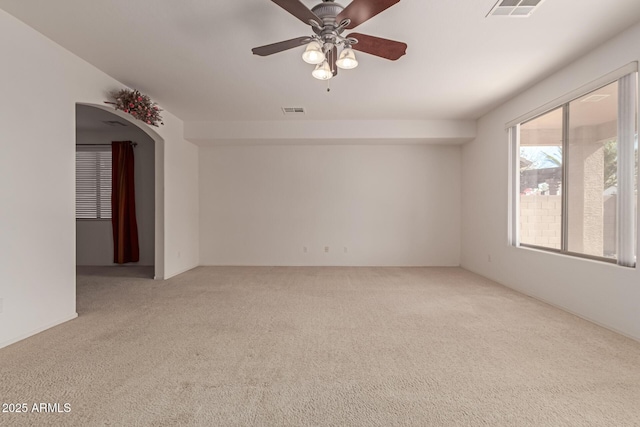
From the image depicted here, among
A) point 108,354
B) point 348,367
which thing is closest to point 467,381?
point 348,367

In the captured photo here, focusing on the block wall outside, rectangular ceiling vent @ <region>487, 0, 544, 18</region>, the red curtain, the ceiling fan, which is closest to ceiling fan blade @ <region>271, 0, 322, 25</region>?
the ceiling fan

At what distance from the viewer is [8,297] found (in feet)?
8.23

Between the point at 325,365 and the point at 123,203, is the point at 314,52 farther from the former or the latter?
the point at 123,203

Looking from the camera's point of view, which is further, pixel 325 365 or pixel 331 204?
pixel 331 204

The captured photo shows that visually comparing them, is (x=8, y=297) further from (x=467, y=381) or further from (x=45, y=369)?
(x=467, y=381)

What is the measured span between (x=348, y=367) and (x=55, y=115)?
356cm

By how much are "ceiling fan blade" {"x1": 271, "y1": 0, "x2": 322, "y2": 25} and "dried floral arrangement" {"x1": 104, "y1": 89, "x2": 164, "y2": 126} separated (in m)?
2.83

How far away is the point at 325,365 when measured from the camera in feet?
7.07

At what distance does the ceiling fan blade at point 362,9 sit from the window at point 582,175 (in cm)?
254

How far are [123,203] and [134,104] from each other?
2.94 meters

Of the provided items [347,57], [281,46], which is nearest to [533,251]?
[347,57]

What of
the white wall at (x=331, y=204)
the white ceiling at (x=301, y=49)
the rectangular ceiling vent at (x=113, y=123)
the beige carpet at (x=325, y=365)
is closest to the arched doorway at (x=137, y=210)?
the rectangular ceiling vent at (x=113, y=123)

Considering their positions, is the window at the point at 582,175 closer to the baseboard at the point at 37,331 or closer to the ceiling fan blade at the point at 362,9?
the ceiling fan blade at the point at 362,9

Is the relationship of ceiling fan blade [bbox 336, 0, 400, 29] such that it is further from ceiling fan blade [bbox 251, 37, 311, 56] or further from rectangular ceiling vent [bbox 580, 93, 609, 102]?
rectangular ceiling vent [bbox 580, 93, 609, 102]
